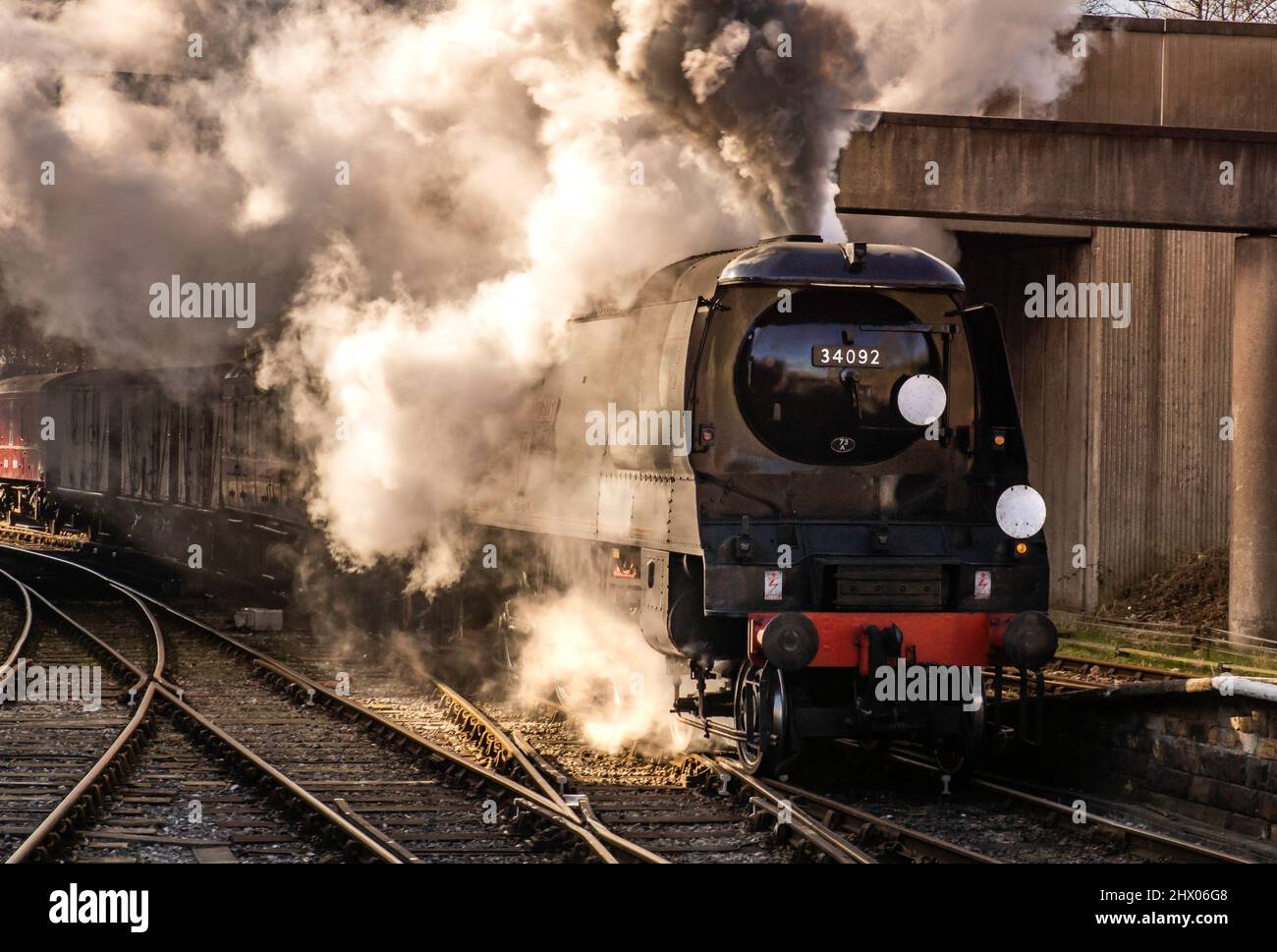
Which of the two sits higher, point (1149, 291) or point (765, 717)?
point (1149, 291)

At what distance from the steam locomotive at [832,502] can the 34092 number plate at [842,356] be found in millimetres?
17

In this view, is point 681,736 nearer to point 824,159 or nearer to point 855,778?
point 855,778

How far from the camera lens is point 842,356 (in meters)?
8.68

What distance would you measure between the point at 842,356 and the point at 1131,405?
9558 millimetres

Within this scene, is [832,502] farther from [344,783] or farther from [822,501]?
[344,783]

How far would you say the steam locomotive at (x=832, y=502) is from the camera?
27.8 feet
